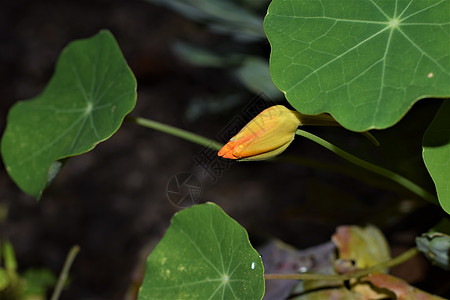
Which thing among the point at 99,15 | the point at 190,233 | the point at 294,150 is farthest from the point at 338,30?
the point at 99,15

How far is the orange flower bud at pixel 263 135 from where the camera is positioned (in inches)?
25.8

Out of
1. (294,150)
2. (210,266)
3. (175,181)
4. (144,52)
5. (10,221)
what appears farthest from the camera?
(144,52)

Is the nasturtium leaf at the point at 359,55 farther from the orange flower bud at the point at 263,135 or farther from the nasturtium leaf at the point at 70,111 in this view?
the nasturtium leaf at the point at 70,111

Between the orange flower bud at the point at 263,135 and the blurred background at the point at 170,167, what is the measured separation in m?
0.16

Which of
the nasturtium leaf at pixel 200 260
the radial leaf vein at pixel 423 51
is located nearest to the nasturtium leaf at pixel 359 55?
the radial leaf vein at pixel 423 51

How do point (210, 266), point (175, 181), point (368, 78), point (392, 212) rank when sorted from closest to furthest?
point (368, 78) → point (210, 266) → point (175, 181) → point (392, 212)

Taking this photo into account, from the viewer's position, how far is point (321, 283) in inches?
33.0

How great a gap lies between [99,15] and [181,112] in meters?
0.80

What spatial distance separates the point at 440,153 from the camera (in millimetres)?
683

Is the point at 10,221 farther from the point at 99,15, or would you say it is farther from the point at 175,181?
the point at 175,181

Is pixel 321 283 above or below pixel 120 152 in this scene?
above

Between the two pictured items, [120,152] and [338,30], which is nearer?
[338,30]

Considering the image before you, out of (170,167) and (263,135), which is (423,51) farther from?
(170,167)

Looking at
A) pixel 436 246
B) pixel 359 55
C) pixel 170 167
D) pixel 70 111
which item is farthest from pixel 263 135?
pixel 170 167
